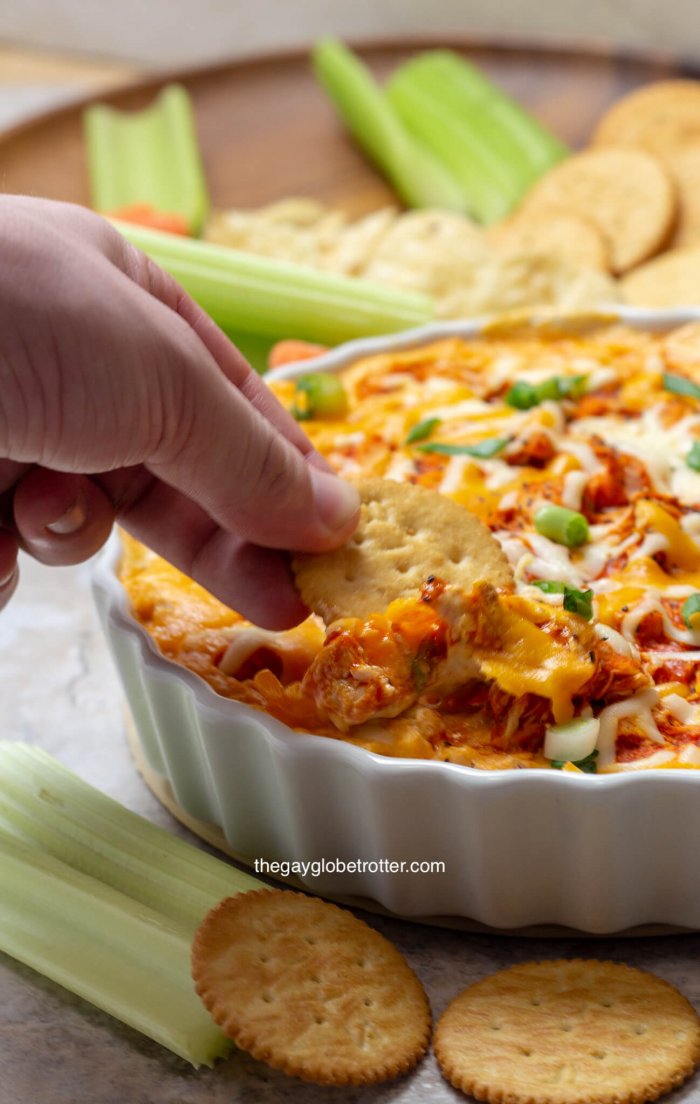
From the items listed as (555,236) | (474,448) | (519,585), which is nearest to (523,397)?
(474,448)

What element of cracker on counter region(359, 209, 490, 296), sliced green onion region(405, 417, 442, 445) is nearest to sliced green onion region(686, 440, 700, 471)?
sliced green onion region(405, 417, 442, 445)

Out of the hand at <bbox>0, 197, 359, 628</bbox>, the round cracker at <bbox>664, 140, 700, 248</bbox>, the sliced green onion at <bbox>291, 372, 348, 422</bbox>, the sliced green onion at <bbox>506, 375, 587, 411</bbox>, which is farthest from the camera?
the round cracker at <bbox>664, 140, 700, 248</bbox>

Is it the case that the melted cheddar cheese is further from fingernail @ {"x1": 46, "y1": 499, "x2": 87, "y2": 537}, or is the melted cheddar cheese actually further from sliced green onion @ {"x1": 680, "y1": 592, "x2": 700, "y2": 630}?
fingernail @ {"x1": 46, "y1": 499, "x2": 87, "y2": 537}

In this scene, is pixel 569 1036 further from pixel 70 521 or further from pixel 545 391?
pixel 545 391

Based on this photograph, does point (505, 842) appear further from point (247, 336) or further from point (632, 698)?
point (247, 336)

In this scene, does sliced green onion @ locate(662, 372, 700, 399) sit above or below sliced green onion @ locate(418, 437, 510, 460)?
below

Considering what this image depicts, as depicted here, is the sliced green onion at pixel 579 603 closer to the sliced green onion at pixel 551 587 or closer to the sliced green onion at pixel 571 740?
the sliced green onion at pixel 551 587
